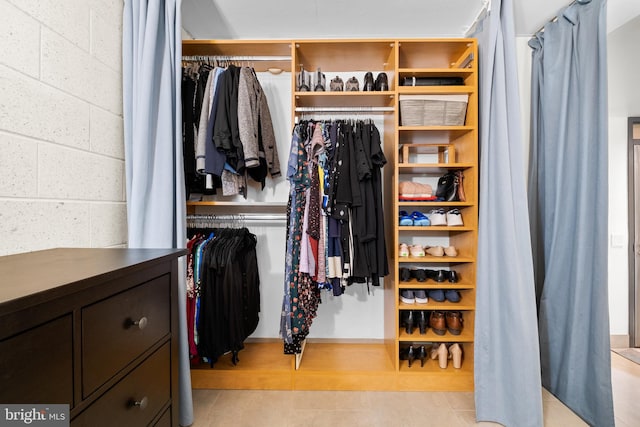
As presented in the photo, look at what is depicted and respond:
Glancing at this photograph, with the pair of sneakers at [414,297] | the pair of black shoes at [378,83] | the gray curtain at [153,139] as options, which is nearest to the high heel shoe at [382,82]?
the pair of black shoes at [378,83]

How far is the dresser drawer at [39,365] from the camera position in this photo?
47 centimetres

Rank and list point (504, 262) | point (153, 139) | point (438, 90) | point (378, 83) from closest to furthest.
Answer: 1. point (153, 139)
2. point (504, 262)
3. point (438, 90)
4. point (378, 83)

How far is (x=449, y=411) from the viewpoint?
5.44ft

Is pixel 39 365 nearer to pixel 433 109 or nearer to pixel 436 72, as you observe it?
pixel 433 109

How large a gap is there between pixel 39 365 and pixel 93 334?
11 centimetres

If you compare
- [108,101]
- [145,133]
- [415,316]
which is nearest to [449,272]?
[415,316]

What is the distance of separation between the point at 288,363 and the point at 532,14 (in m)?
2.76

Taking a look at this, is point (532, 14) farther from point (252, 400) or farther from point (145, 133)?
point (252, 400)

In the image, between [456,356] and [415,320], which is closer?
[456,356]

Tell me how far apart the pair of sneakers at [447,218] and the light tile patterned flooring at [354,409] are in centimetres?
105

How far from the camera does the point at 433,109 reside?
6.06 feet

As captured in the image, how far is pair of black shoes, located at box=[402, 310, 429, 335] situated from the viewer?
6.26 feet

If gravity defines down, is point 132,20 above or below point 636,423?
above

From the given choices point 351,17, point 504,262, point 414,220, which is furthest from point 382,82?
point 504,262
